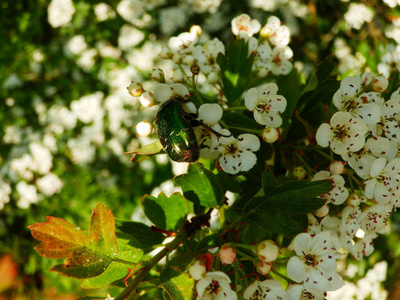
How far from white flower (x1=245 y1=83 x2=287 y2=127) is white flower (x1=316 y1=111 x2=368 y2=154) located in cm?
11

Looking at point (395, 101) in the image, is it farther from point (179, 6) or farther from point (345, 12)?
point (179, 6)

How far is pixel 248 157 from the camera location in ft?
2.59

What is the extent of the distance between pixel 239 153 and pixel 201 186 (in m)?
0.12

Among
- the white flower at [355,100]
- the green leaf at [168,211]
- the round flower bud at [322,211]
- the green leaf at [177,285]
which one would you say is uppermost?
the white flower at [355,100]

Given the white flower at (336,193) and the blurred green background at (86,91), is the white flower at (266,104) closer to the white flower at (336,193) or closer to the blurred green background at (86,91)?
the white flower at (336,193)

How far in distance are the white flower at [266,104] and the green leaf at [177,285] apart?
1.24ft

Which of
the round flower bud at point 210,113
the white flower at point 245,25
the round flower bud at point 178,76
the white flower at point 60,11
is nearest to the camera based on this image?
the round flower bud at point 210,113

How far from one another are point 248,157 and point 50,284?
2651 millimetres

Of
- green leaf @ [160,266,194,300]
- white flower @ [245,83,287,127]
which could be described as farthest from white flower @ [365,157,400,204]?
green leaf @ [160,266,194,300]

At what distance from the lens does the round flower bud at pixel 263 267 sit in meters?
0.67

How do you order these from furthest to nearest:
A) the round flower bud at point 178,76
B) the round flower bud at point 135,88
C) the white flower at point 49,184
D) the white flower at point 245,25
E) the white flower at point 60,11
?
1. the white flower at point 49,184
2. the white flower at point 60,11
3. the white flower at point 245,25
4. the round flower bud at point 178,76
5. the round flower bud at point 135,88

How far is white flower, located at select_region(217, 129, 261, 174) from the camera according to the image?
2.55 feet

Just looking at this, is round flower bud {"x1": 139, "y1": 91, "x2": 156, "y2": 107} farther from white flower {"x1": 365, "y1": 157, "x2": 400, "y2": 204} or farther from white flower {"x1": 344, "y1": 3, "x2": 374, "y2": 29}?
white flower {"x1": 344, "y1": 3, "x2": 374, "y2": 29}

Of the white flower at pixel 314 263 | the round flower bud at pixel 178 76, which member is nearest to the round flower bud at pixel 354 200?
the white flower at pixel 314 263
